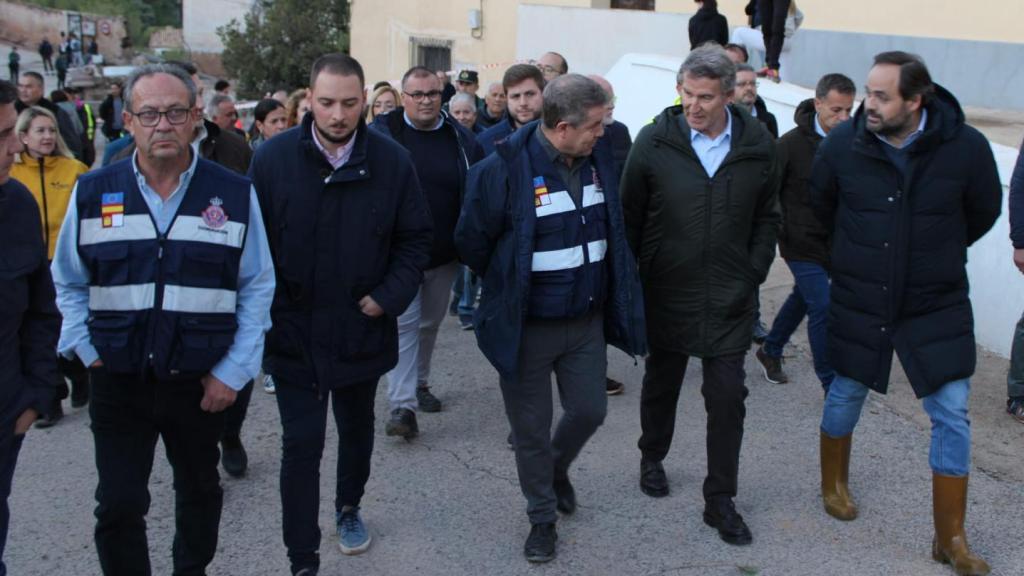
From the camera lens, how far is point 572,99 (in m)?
4.10

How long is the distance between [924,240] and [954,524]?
1.19 m

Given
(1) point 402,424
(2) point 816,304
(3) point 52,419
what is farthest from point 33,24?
(2) point 816,304

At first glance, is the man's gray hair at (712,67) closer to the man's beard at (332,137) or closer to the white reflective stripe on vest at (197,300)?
the man's beard at (332,137)

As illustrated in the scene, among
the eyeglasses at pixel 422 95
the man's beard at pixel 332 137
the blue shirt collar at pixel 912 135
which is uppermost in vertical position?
the eyeglasses at pixel 422 95

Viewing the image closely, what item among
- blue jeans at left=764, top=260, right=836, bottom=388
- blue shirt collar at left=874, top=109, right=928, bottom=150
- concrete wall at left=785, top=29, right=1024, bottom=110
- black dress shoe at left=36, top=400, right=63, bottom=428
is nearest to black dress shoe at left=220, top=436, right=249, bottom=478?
black dress shoe at left=36, top=400, right=63, bottom=428

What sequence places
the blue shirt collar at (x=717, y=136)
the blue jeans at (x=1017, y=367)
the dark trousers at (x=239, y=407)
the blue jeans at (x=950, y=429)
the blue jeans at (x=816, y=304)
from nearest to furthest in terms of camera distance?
the dark trousers at (x=239, y=407)
the blue jeans at (x=950, y=429)
the blue shirt collar at (x=717, y=136)
the blue jeans at (x=816, y=304)
the blue jeans at (x=1017, y=367)

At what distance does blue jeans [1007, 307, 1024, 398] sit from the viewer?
5.98 metres

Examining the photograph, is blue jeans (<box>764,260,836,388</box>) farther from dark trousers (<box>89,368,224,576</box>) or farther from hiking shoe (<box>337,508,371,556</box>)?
dark trousers (<box>89,368,224,576</box>)

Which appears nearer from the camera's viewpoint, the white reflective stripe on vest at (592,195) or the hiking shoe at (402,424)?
the white reflective stripe on vest at (592,195)

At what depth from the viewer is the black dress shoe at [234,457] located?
202 inches

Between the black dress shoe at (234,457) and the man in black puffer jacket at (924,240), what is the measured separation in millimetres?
3033

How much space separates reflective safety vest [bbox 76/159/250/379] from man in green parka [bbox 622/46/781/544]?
1957 mm

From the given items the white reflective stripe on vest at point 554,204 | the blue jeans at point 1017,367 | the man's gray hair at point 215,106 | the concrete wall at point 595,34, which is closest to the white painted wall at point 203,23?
the concrete wall at point 595,34

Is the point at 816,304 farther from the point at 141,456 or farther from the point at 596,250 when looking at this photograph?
the point at 141,456
